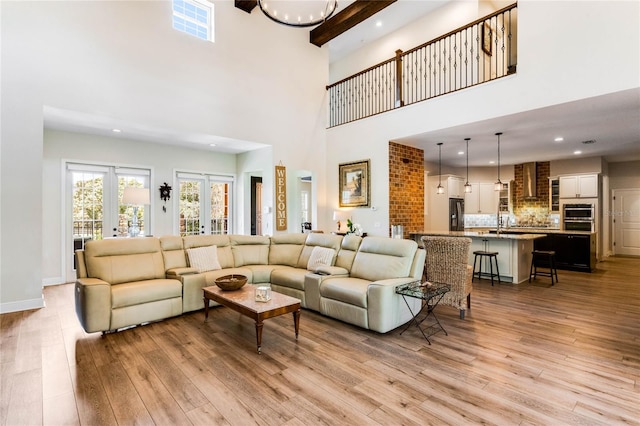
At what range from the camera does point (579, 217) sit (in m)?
8.31

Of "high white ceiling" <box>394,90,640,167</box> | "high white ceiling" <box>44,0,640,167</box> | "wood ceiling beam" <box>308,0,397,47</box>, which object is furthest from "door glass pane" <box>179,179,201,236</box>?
"high white ceiling" <box>394,90,640,167</box>

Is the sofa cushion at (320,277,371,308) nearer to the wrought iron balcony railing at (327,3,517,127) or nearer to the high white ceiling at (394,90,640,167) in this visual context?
the high white ceiling at (394,90,640,167)

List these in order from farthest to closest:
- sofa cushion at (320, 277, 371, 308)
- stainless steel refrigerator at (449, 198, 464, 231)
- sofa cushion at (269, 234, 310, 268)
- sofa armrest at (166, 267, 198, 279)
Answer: stainless steel refrigerator at (449, 198, 464, 231) → sofa cushion at (269, 234, 310, 268) → sofa armrest at (166, 267, 198, 279) → sofa cushion at (320, 277, 371, 308)

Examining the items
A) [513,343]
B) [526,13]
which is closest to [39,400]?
[513,343]

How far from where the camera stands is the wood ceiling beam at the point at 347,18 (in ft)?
20.9

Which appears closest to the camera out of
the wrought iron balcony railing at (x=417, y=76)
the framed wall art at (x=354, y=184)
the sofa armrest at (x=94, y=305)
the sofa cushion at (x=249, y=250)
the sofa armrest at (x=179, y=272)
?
the sofa armrest at (x=94, y=305)

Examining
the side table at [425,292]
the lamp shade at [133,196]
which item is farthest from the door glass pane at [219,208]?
the side table at [425,292]

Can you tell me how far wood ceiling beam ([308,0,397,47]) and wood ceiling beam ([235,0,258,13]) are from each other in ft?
5.56

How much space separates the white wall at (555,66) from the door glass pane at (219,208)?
460 centimetres

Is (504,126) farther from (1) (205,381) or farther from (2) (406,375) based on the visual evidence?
(1) (205,381)

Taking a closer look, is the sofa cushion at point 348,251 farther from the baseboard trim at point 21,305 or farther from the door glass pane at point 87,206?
the door glass pane at point 87,206

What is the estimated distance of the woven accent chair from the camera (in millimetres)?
3887

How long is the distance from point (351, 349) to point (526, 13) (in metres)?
5.07

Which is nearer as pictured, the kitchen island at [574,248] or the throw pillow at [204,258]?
the throw pillow at [204,258]
